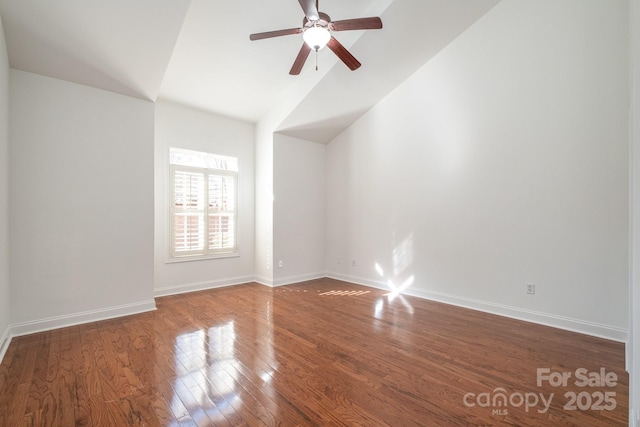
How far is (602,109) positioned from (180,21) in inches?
169

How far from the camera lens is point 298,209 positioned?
567 cm

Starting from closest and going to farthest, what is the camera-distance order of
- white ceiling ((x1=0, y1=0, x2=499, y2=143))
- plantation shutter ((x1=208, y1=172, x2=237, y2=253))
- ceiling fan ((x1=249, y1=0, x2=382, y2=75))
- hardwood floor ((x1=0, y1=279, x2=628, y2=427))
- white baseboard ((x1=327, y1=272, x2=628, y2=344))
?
hardwood floor ((x1=0, y1=279, x2=628, y2=427)) → ceiling fan ((x1=249, y1=0, x2=382, y2=75)) → white ceiling ((x1=0, y1=0, x2=499, y2=143)) → white baseboard ((x1=327, y1=272, x2=628, y2=344)) → plantation shutter ((x1=208, y1=172, x2=237, y2=253))

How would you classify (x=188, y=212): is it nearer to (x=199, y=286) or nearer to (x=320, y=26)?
(x=199, y=286)

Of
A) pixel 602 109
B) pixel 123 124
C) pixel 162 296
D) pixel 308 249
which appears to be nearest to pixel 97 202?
pixel 123 124

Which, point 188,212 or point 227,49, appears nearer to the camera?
point 227,49

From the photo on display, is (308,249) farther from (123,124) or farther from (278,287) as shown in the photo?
(123,124)

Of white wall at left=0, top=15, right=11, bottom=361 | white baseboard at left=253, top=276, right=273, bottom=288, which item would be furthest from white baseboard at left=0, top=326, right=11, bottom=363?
white baseboard at left=253, top=276, right=273, bottom=288

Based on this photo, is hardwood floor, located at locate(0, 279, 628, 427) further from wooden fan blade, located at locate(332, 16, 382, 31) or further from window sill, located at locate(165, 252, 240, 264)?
wooden fan blade, located at locate(332, 16, 382, 31)

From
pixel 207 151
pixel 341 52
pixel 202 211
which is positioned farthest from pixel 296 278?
pixel 341 52

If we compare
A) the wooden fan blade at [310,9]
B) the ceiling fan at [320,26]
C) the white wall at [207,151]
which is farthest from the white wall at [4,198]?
the wooden fan blade at [310,9]

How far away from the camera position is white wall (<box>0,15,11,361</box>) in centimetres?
275

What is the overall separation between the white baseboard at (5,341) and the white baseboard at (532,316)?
4629 millimetres

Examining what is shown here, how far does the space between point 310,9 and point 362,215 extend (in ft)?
11.5

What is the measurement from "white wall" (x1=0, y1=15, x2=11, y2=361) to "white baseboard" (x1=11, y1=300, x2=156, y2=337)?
0.63 ft
